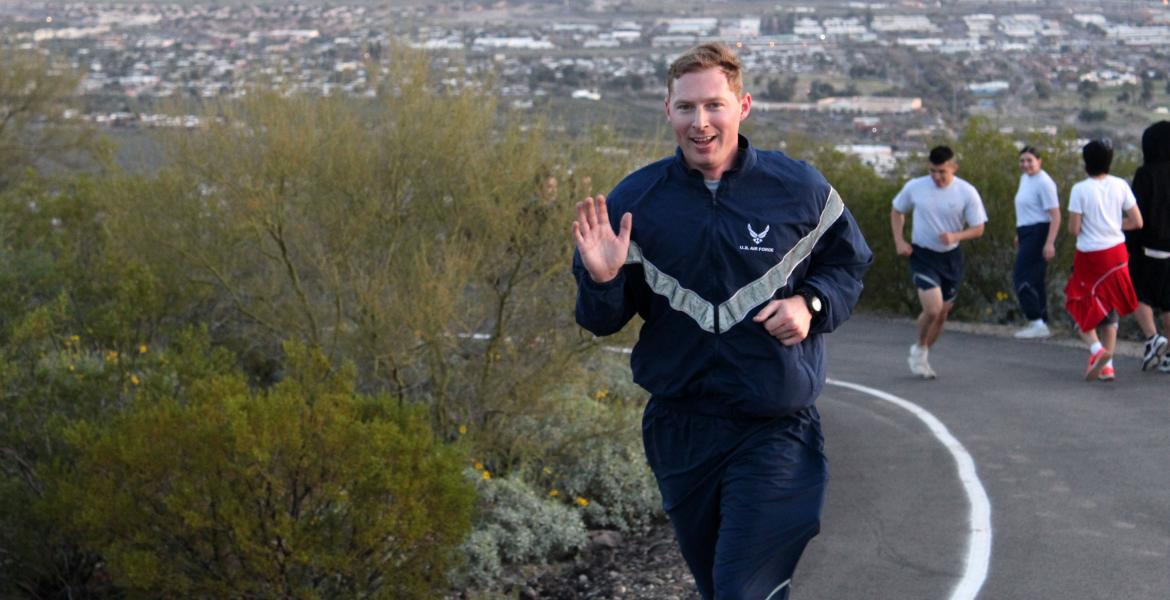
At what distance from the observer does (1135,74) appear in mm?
33000

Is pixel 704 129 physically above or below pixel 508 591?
above

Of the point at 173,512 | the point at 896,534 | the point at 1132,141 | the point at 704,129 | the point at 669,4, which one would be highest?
the point at 704,129

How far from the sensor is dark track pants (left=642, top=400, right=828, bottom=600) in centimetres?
498

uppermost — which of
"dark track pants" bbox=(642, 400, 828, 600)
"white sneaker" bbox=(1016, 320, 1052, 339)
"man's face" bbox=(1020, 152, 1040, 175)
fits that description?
"dark track pants" bbox=(642, 400, 828, 600)

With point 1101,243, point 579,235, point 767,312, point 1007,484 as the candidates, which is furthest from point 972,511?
point 579,235

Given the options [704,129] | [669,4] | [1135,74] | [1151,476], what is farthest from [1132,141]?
[669,4]

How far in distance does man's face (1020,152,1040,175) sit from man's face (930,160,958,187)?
2.17m

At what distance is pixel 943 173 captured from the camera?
13.3 metres

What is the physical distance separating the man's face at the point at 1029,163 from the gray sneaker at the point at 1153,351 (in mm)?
2705

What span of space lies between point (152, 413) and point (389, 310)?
3037 millimetres

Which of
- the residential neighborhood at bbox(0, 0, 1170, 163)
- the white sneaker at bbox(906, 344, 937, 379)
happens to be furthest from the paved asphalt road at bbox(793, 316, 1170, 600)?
the residential neighborhood at bbox(0, 0, 1170, 163)

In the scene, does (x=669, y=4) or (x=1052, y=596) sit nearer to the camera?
(x=1052, y=596)

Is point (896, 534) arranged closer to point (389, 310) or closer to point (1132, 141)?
point (389, 310)

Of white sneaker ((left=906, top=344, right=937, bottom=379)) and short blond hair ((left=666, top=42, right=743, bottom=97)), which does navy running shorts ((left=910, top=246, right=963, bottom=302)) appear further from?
short blond hair ((left=666, top=42, right=743, bottom=97))
